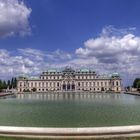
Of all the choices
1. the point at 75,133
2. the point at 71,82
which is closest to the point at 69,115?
the point at 75,133

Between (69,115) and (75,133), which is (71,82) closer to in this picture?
(69,115)

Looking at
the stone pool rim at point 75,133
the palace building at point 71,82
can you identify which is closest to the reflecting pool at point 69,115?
the stone pool rim at point 75,133

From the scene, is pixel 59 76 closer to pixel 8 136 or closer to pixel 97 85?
pixel 97 85

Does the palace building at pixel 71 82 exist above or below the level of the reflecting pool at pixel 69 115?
above

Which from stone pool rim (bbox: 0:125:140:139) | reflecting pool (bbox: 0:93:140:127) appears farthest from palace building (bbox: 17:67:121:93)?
stone pool rim (bbox: 0:125:140:139)

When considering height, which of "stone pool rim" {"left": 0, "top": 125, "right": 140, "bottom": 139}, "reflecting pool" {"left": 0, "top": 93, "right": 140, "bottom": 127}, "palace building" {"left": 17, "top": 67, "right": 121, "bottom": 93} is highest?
"palace building" {"left": 17, "top": 67, "right": 121, "bottom": 93}

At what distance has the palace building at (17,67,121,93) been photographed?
570 ft

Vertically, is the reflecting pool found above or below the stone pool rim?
below

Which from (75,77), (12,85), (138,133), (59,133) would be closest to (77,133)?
(59,133)

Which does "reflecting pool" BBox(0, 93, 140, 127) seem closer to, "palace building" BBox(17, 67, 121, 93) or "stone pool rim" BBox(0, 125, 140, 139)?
"stone pool rim" BBox(0, 125, 140, 139)

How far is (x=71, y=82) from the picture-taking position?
6845 inches

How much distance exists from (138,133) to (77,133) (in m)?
2.36

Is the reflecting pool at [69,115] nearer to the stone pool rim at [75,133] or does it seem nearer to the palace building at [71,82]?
the stone pool rim at [75,133]

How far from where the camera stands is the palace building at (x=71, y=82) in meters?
174
